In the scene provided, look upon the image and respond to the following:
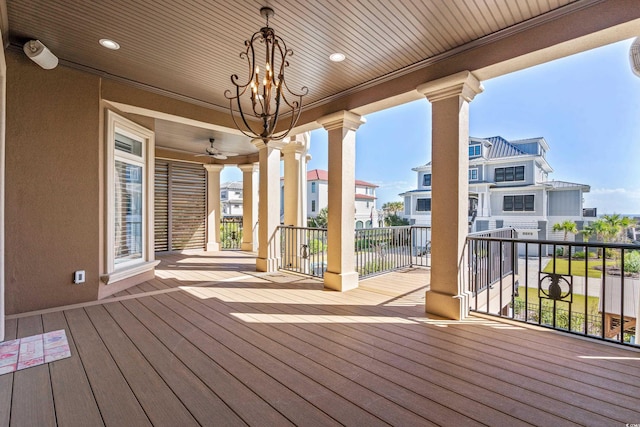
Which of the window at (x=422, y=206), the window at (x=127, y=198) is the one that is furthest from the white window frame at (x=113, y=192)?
the window at (x=422, y=206)

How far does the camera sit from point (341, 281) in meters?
4.32

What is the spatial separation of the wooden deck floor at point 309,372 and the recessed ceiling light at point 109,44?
9.30 ft

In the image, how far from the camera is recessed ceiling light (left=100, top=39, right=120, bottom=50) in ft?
9.73

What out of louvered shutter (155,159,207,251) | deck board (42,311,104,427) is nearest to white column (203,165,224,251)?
louvered shutter (155,159,207,251)

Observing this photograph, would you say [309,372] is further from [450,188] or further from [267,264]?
[267,264]

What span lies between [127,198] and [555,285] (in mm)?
5484

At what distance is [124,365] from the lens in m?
2.12

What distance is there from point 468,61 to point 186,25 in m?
2.78

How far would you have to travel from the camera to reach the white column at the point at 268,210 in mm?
5621

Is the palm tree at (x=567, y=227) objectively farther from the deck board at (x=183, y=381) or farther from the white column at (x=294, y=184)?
the deck board at (x=183, y=381)

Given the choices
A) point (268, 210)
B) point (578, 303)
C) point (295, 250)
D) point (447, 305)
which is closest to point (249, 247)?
point (295, 250)

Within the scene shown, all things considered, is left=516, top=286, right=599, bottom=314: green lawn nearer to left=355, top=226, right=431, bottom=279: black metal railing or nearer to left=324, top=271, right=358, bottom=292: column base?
left=355, top=226, right=431, bottom=279: black metal railing

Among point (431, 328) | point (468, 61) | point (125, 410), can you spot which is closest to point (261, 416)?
point (125, 410)

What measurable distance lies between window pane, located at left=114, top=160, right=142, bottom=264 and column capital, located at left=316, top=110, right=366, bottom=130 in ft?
9.80
